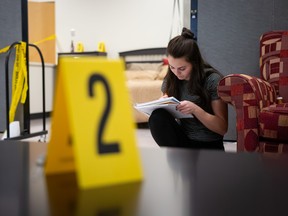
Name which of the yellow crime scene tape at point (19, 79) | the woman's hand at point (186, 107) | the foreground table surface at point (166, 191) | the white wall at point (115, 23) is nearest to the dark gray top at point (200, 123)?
the woman's hand at point (186, 107)

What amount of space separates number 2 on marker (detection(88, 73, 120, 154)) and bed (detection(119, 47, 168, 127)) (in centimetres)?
322

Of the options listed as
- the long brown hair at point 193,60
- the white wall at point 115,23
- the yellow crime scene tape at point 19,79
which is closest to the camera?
the long brown hair at point 193,60

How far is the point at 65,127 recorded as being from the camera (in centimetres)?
48

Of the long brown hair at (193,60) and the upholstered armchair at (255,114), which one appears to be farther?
the long brown hair at (193,60)

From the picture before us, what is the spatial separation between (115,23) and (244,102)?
404cm

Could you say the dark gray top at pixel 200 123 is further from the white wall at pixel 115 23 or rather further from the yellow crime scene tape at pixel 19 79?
the white wall at pixel 115 23

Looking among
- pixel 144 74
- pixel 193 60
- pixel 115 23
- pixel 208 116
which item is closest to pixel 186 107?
pixel 208 116

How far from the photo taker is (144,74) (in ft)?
15.3

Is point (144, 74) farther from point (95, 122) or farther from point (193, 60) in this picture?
point (95, 122)

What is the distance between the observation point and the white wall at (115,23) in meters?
5.03

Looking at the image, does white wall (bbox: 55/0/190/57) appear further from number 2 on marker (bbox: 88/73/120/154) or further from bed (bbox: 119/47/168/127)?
number 2 on marker (bbox: 88/73/120/154)

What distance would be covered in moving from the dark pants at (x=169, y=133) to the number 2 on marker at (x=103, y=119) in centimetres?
115

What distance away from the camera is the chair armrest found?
1.51 metres

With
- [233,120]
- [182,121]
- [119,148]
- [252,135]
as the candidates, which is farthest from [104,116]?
[233,120]
